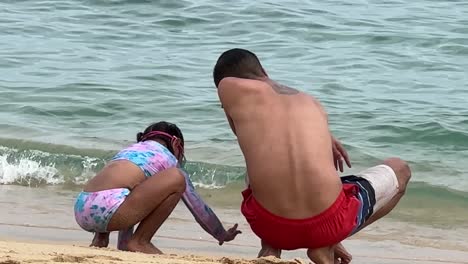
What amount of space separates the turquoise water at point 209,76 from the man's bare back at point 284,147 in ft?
11.2

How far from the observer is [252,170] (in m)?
4.58

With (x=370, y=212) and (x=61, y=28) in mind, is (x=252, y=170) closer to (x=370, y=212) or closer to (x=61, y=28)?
(x=370, y=212)

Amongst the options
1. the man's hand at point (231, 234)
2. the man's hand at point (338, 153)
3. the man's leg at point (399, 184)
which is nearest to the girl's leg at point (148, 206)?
the man's hand at point (231, 234)

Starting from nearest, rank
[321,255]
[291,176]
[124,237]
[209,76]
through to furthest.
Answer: [291,176], [321,255], [124,237], [209,76]

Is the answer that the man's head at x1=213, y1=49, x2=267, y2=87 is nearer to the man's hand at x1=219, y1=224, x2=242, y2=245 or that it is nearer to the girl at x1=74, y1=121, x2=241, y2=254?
the girl at x1=74, y1=121, x2=241, y2=254

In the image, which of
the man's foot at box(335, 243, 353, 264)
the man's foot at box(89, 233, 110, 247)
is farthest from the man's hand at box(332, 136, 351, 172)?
the man's foot at box(89, 233, 110, 247)

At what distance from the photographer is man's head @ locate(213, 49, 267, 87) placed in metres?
4.82

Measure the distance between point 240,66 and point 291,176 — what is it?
24.7 inches

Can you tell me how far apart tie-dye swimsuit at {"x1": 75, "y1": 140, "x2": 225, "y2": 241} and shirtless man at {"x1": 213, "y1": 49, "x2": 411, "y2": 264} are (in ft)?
1.68

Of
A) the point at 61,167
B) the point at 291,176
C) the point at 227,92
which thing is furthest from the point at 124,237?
the point at 61,167

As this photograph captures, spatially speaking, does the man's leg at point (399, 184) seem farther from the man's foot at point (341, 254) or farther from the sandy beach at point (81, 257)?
the sandy beach at point (81, 257)

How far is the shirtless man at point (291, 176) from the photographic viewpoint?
14.7 ft

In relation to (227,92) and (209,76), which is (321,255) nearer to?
(227,92)

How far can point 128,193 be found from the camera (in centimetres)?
514
